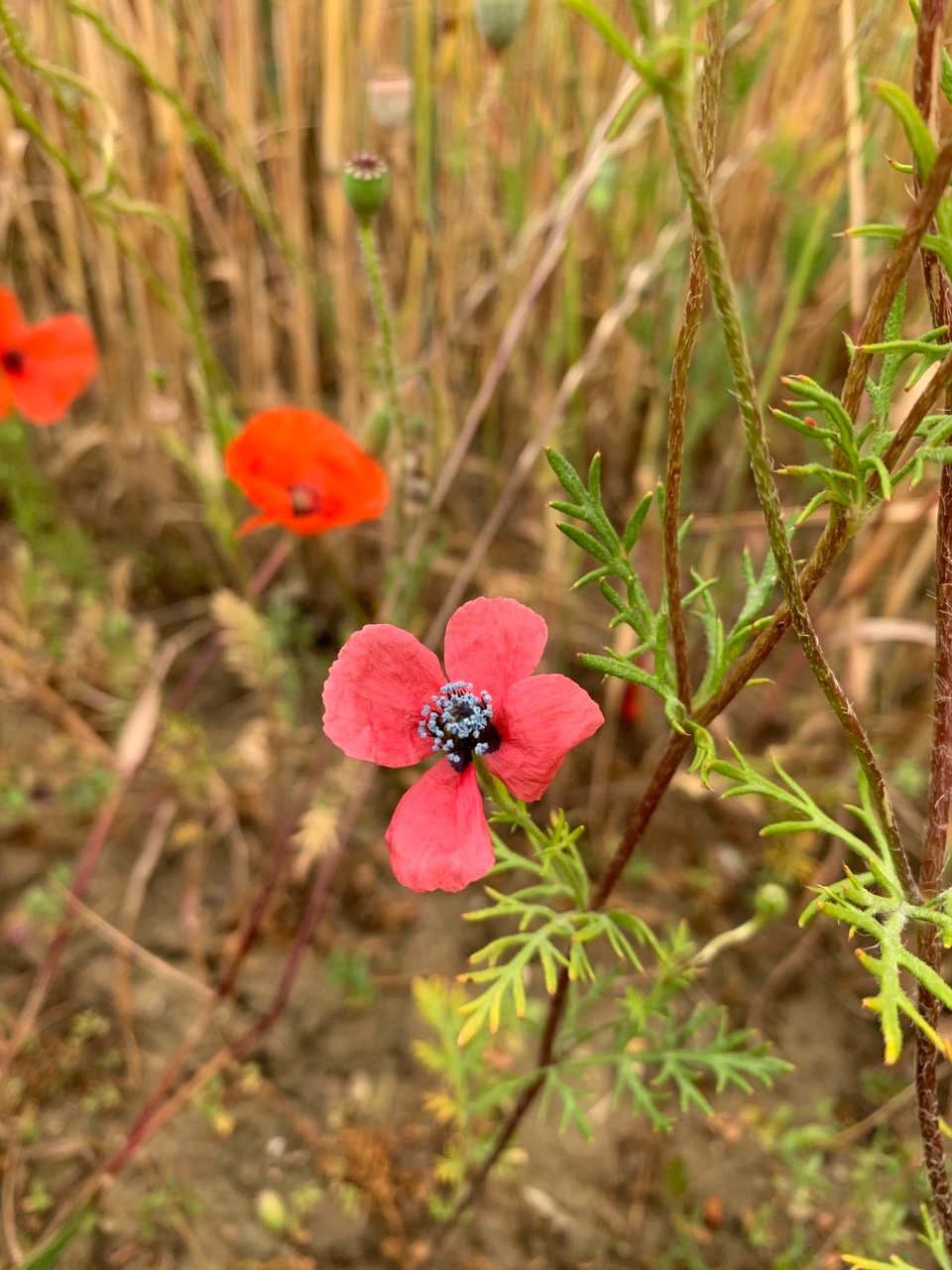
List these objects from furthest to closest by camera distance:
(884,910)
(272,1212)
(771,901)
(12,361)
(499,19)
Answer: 1. (12,361)
2. (272,1212)
3. (499,19)
4. (771,901)
5. (884,910)

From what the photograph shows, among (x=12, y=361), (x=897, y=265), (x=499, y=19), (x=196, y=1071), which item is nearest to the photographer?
(x=897, y=265)

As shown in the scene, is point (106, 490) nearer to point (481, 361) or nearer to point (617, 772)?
point (481, 361)

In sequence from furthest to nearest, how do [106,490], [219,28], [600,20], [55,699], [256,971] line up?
1. [106,490]
2. [219,28]
3. [55,699]
4. [256,971]
5. [600,20]

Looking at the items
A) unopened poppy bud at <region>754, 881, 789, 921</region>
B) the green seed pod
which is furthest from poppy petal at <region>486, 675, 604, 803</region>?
the green seed pod

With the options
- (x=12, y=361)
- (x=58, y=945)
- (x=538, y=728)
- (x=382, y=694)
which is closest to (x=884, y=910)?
(x=538, y=728)

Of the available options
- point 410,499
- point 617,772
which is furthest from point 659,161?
point 617,772

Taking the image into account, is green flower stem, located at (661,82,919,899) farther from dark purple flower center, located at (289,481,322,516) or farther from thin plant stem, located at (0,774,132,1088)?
thin plant stem, located at (0,774,132,1088)

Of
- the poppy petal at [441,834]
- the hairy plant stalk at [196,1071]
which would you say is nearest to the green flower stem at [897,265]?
the poppy petal at [441,834]

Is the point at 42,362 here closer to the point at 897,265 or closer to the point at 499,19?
the point at 499,19
